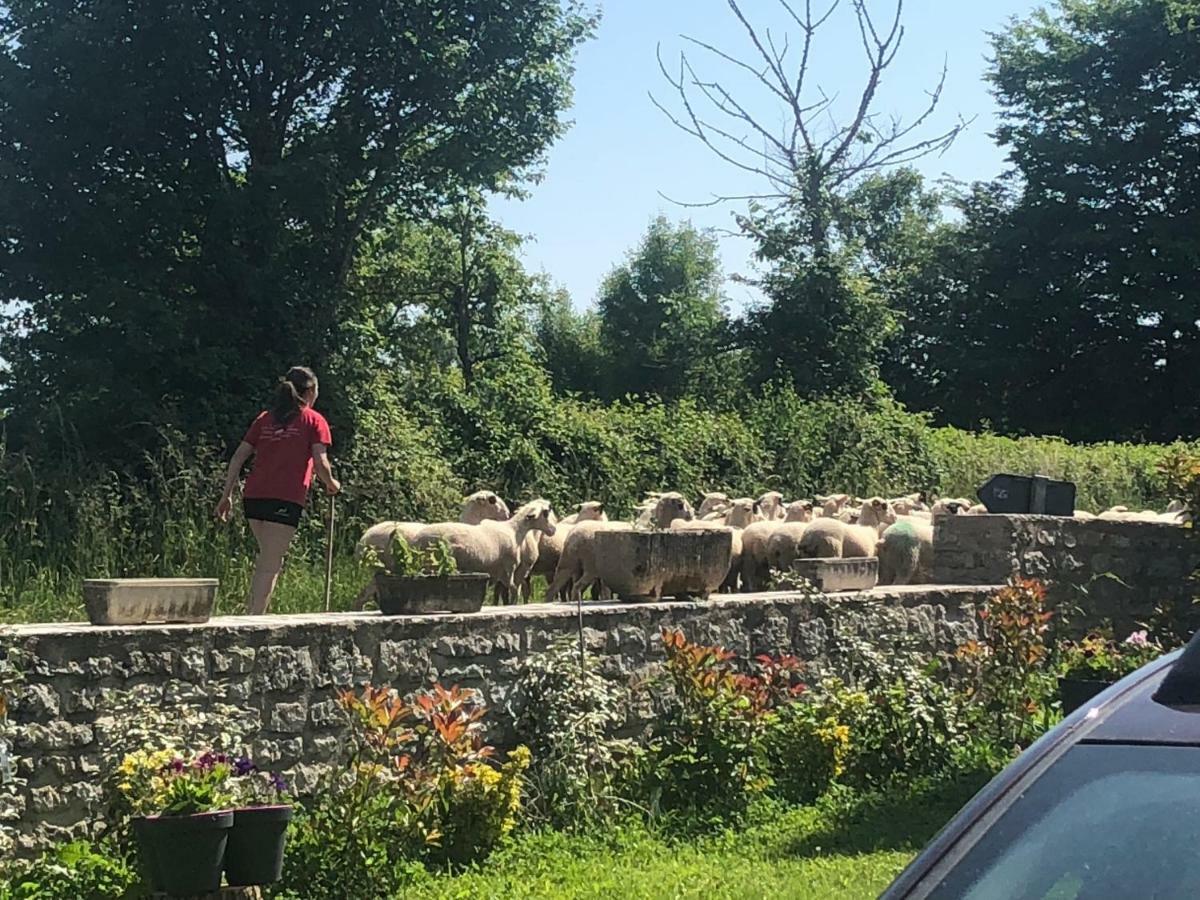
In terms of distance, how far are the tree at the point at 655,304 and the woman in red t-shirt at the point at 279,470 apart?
3069 centimetres

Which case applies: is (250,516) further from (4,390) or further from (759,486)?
(759,486)

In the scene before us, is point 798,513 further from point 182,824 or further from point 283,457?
point 182,824

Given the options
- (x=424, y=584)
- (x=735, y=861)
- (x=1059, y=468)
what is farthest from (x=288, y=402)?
(x=1059, y=468)

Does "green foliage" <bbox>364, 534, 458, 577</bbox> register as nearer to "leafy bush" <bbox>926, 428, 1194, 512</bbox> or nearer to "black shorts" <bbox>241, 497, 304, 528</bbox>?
"black shorts" <bbox>241, 497, 304, 528</bbox>

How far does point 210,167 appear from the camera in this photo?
1819cm

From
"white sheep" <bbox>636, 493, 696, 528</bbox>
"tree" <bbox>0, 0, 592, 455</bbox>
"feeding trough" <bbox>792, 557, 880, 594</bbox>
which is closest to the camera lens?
"feeding trough" <bbox>792, 557, 880, 594</bbox>

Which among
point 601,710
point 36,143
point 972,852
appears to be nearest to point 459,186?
point 36,143

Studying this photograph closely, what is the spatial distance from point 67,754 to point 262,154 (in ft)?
45.3

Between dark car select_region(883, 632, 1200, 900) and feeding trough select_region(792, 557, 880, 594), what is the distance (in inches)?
311

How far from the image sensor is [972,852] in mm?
2117

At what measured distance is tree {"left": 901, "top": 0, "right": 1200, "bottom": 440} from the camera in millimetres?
37000

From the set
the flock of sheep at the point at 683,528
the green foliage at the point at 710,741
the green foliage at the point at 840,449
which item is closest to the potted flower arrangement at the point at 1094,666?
the green foliage at the point at 710,741

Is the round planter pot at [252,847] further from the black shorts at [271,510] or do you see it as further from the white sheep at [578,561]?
the white sheep at [578,561]

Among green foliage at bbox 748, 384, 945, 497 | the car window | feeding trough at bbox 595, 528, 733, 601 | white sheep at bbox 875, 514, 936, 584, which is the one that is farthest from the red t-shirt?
green foliage at bbox 748, 384, 945, 497
